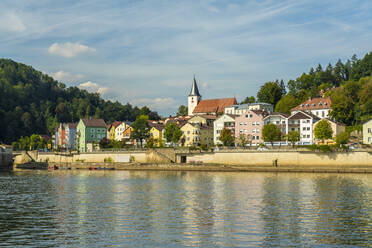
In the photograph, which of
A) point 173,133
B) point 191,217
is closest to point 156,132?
point 173,133

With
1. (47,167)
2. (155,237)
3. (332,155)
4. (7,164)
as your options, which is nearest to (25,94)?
(7,164)

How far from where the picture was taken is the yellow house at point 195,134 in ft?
350

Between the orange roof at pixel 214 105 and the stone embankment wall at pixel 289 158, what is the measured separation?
55.1m

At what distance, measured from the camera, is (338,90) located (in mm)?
108750

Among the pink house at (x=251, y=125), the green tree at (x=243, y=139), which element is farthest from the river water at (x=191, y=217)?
the pink house at (x=251, y=125)

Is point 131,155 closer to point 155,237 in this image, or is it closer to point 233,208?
point 233,208

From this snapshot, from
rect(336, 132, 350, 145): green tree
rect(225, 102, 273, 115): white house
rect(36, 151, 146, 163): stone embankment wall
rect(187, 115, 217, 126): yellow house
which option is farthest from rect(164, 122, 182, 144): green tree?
rect(336, 132, 350, 145): green tree

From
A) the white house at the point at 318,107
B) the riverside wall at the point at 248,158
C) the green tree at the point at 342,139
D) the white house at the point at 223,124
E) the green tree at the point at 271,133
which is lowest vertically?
the riverside wall at the point at 248,158

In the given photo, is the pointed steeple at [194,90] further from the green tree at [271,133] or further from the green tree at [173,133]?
the green tree at [271,133]

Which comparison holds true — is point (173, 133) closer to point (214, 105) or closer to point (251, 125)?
point (251, 125)

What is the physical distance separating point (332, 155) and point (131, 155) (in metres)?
40.3

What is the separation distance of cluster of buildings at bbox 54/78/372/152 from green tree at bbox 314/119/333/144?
315cm

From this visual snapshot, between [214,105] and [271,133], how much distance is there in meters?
55.7

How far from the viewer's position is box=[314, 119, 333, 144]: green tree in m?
81.1
